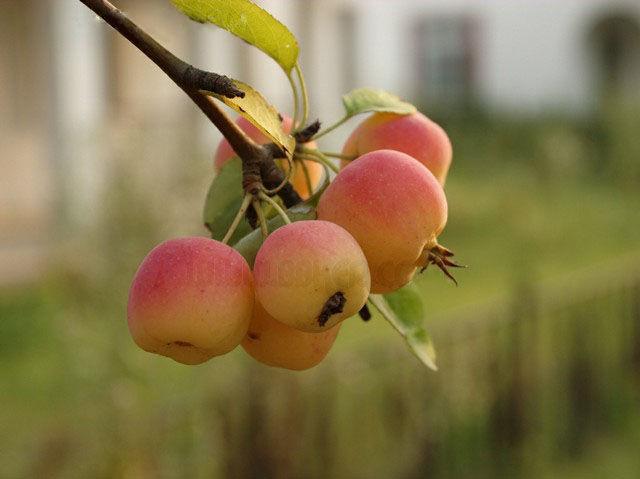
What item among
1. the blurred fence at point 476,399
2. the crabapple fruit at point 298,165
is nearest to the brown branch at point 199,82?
the crabapple fruit at point 298,165

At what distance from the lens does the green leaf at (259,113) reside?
0.65 m

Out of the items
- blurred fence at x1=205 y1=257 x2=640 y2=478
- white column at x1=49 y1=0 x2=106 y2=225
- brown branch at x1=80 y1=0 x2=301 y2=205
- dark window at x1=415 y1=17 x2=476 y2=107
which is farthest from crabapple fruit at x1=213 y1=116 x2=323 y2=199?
dark window at x1=415 y1=17 x2=476 y2=107

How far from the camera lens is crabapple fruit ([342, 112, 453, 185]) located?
0.80 m

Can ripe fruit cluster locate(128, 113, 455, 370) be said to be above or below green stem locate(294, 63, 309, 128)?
below

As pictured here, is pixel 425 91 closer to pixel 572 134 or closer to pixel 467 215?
pixel 572 134

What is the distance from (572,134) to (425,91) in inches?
140

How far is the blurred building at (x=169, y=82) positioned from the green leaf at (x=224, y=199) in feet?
11.4

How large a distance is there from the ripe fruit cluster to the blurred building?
3.61 meters

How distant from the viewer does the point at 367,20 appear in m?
12.6

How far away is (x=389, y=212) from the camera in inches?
26.6

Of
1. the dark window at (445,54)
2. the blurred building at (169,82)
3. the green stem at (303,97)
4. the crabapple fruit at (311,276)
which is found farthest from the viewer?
the dark window at (445,54)

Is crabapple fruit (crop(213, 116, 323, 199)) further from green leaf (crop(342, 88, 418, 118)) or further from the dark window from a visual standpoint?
the dark window

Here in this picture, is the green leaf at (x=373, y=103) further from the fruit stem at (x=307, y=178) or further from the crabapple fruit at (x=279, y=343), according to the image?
the crabapple fruit at (x=279, y=343)

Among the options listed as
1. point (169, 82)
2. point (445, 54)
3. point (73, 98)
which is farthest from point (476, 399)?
point (445, 54)
